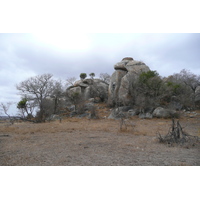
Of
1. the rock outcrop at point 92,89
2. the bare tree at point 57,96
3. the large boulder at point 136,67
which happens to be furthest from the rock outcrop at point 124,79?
the bare tree at point 57,96

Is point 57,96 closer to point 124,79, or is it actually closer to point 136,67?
point 124,79

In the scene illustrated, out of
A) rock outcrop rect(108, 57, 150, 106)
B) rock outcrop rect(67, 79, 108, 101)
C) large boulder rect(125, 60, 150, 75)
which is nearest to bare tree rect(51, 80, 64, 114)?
rock outcrop rect(67, 79, 108, 101)

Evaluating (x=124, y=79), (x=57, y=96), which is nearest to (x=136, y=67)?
(x=124, y=79)

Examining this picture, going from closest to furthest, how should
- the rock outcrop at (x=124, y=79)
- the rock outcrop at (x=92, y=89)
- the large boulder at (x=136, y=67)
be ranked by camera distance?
the rock outcrop at (x=124, y=79)
the large boulder at (x=136, y=67)
the rock outcrop at (x=92, y=89)

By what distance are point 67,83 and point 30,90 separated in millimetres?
13207

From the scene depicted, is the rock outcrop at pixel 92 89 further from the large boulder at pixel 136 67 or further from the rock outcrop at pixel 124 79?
the large boulder at pixel 136 67

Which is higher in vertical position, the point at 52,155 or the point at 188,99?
the point at 188,99

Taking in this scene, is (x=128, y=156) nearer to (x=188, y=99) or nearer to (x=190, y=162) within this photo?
(x=190, y=162)

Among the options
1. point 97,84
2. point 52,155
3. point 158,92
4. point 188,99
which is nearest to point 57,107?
point 97,84

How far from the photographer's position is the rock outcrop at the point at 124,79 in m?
22.1

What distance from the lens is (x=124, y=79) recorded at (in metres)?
22.9

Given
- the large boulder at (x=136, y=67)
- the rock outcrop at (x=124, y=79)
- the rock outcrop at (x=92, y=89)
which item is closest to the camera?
the rock outcrop at (x=124, y=79)

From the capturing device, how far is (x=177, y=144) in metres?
5.16

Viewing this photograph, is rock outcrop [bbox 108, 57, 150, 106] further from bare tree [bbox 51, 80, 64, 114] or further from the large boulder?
bare tree [bbox 51, 80, 64, 114]
